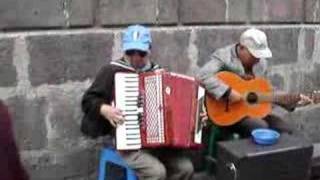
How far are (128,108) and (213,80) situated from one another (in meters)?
0.96

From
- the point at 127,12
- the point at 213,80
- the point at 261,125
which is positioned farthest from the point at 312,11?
the point at 127,12

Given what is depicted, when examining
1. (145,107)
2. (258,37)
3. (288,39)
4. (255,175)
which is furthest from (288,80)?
(145,107)

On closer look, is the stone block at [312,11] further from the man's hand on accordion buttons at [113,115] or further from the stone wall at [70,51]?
the man's hand on accordion buttons at [113,115]

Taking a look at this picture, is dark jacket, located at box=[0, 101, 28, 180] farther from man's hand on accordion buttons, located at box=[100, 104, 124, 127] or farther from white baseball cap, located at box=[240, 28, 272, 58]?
white baseball cap, located at box=[240, 28, 272, 58]

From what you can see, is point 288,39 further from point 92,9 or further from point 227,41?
point 92,9

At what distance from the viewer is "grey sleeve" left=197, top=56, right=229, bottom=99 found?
16.8ft

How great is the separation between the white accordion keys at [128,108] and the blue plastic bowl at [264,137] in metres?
0.94

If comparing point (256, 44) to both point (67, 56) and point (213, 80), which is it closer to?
point (213, 80)

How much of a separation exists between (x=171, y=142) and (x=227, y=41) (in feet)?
5.85

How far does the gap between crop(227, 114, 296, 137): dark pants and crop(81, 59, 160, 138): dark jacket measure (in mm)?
997

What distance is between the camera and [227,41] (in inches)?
238

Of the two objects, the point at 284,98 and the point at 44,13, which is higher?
the point at 44,13

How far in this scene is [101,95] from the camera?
461 cm

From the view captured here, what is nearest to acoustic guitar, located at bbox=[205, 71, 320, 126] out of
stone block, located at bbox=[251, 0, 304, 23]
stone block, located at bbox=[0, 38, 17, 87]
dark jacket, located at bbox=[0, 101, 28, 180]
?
stone block, located at bbox=[251, 0, 304, 23]
